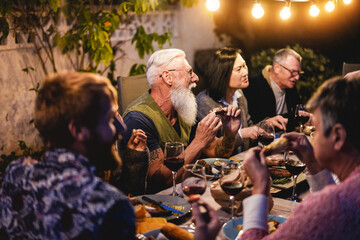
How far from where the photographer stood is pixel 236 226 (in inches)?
64.2

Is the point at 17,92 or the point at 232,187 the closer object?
the point at 232,187

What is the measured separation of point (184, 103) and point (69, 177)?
1839mm

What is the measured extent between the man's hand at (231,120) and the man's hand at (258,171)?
4.83 ft

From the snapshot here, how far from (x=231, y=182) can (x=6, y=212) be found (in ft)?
2.82

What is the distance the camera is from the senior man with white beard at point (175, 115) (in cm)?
269

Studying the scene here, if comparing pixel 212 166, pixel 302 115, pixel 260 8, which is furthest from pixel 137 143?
pixel 260 8

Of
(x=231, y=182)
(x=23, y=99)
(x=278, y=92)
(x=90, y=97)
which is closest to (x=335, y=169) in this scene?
(x=231, y=182)

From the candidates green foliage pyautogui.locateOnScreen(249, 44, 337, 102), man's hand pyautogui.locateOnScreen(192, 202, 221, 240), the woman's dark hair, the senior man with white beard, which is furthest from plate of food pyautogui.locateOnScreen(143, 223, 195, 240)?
green foliage pyautogui.locateOnScreen(249, 44, 337, 102)

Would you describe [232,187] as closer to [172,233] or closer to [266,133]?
[172,233]

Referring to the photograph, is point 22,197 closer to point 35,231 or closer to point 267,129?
point 35,231

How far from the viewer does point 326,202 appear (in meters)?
1.19

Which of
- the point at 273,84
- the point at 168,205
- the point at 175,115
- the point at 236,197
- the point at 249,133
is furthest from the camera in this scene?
the point at 273,84

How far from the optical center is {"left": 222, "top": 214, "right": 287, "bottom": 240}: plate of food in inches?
62.0

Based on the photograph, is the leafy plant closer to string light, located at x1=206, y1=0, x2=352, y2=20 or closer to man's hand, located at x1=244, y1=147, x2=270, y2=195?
string light, located at x1=206, y1=0, x2=352, y2=20
